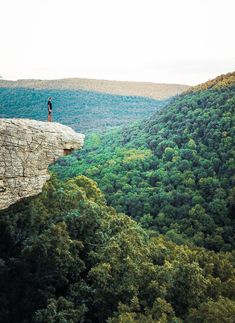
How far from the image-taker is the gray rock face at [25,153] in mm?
13570

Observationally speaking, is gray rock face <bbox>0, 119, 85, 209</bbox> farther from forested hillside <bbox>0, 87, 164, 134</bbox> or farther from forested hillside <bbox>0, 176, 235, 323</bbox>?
forested hillside <bbox>0, 87, 164, 134</bbox>

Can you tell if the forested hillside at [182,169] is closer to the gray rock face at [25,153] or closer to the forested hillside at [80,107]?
the gray rock face at [25,153]

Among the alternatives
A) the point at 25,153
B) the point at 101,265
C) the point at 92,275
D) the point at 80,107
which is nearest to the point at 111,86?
the point at 80,107

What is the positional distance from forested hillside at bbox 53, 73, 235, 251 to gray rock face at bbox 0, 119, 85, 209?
25458 millimetres

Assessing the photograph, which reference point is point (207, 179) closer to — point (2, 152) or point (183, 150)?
point (183, 150)

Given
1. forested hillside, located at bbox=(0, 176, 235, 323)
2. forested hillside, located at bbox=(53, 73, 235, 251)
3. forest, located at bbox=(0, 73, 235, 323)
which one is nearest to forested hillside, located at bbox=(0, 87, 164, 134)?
forested hillside, located at bbox=(53, 73, 235, 251)

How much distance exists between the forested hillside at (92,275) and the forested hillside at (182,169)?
1758 centimetres

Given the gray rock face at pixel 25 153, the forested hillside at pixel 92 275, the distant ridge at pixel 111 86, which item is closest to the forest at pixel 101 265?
the forested hillside at pixel 92 275

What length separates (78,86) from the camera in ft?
458

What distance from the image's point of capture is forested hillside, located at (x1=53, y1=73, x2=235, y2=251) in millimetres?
43656

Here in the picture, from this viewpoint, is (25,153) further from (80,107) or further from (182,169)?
(80,107)

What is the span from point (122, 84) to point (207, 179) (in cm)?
9887

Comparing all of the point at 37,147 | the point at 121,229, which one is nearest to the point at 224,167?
the point at 121,229

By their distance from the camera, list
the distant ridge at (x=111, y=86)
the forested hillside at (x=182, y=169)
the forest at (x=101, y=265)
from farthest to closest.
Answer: the distant ridge at (x=111, y=86), the forested hillside at (x=182, y=169), the forest at (x=101, y=265)
